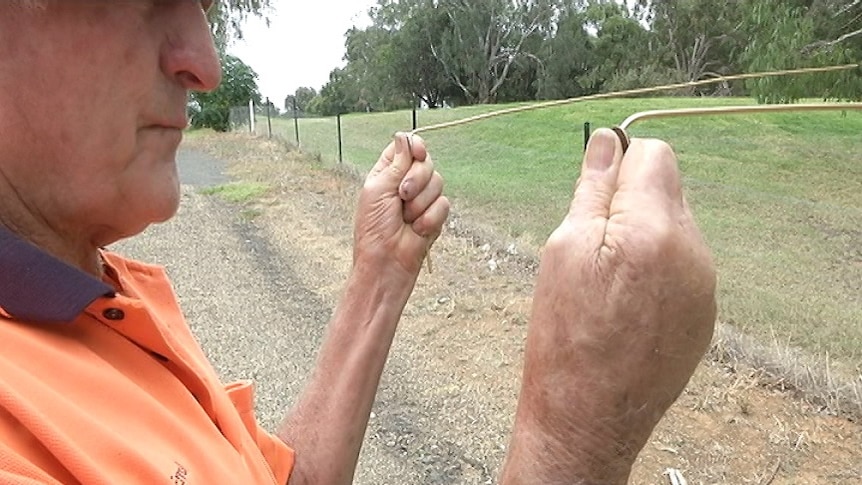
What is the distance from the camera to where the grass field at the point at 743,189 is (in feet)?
18.5

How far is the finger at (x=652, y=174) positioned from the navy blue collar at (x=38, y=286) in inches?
26.4

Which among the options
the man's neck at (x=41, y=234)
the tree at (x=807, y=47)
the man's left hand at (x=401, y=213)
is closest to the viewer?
the man's neck at (x=41, y=234)

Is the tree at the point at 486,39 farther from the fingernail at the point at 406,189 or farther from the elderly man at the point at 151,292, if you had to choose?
the elderly man at the point at 151,292

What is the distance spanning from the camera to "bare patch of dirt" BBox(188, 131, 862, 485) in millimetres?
3623

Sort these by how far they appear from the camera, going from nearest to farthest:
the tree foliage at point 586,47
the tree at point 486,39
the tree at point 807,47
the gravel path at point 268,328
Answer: the gravel path at point 268,328
the tree at point 807,47
the tree foliage at point 586,47
the tree at point 486,39

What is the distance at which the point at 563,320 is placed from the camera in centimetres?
80

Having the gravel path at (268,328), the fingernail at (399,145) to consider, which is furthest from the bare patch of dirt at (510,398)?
the fingernail at (399,145)

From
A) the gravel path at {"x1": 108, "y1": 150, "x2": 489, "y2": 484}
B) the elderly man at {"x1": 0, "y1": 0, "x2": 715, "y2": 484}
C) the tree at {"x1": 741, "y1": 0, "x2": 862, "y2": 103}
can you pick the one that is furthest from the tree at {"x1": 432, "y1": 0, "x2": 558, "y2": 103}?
the elderly man at {"x1": 0, "y1": 0, "x2": 715, "y2": 484}

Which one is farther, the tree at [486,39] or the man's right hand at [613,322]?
the tree at [486,39]

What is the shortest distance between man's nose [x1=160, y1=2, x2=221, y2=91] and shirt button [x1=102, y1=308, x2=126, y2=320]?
→ 0.34 m

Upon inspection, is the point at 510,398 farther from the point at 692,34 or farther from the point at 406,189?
the point at 692,34

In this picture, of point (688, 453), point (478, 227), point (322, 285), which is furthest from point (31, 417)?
point (478, 227)

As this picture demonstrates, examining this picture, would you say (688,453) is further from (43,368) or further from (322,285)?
(322,285)

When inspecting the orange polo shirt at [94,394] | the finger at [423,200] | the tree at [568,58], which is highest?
the tree at [568,58]
